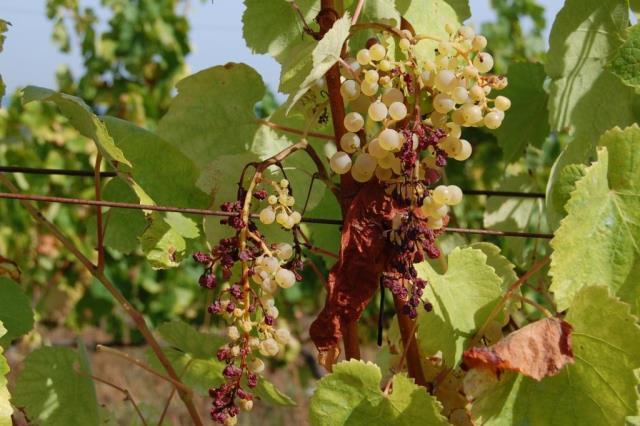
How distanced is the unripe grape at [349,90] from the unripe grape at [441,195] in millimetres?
172

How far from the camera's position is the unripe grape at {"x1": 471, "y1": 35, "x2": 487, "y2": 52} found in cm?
118

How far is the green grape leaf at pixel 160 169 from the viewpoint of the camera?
149cm

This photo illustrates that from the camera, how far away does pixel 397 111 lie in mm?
1156

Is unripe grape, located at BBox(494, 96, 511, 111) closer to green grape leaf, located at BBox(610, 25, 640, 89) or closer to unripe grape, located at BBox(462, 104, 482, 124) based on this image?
unripe grape, located at BBox(462, 104, 482, 124)

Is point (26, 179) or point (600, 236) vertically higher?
point (26, 179)

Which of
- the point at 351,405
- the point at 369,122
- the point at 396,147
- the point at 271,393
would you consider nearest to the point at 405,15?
the point at 369,122

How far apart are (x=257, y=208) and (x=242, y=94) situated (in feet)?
0.77

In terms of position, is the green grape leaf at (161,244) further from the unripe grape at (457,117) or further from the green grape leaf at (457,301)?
the unripe grape at (457,117)

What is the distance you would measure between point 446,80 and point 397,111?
0.07 m

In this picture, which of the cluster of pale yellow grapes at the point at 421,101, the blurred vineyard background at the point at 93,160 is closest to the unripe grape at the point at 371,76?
the cluster of pale yellow grapes at the point at 421,101

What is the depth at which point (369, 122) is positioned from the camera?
1312mm

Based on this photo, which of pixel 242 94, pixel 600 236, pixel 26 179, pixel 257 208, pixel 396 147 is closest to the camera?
pixel 396 147

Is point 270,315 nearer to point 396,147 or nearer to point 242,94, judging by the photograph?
point 396,147

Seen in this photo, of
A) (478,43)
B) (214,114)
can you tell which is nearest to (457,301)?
(478,43)
